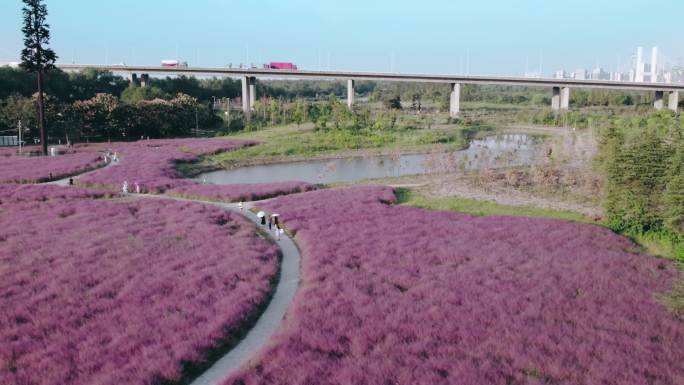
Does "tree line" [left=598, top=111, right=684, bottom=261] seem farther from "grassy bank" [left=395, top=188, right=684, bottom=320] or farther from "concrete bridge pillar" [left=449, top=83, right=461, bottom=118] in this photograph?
"concrete bridge pillar" [left=449, top=83, right=461, bottom=118]

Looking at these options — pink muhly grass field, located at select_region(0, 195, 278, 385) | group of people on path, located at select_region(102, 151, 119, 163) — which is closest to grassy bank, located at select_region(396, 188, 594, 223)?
pink muhly grass field, located at select_region(0, 195, 278, 385)

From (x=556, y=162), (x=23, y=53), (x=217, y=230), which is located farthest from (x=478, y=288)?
(x=23, y=53)

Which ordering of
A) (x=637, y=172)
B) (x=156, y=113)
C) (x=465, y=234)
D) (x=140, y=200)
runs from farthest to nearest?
(x=156, y=113) < (x=140, y=200) < (x=637, y=172) < (x=465, y=234)

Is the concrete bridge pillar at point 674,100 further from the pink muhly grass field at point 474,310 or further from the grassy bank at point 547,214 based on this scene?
the pink muhly grass field at point 474,310

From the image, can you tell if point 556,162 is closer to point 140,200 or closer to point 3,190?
point 140,200

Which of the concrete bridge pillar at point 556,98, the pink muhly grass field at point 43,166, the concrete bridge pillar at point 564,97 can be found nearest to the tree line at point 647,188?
the pink muhly grass field at point 43,166

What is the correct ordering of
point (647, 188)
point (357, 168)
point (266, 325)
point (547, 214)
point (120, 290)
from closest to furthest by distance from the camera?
point (266, 325) → point (120, 290) → point (647, 188) → point (547, 214) → point (357, 168)

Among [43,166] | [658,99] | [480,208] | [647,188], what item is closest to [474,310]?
[647,188]

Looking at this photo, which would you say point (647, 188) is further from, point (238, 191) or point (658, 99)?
point (658, 99)
